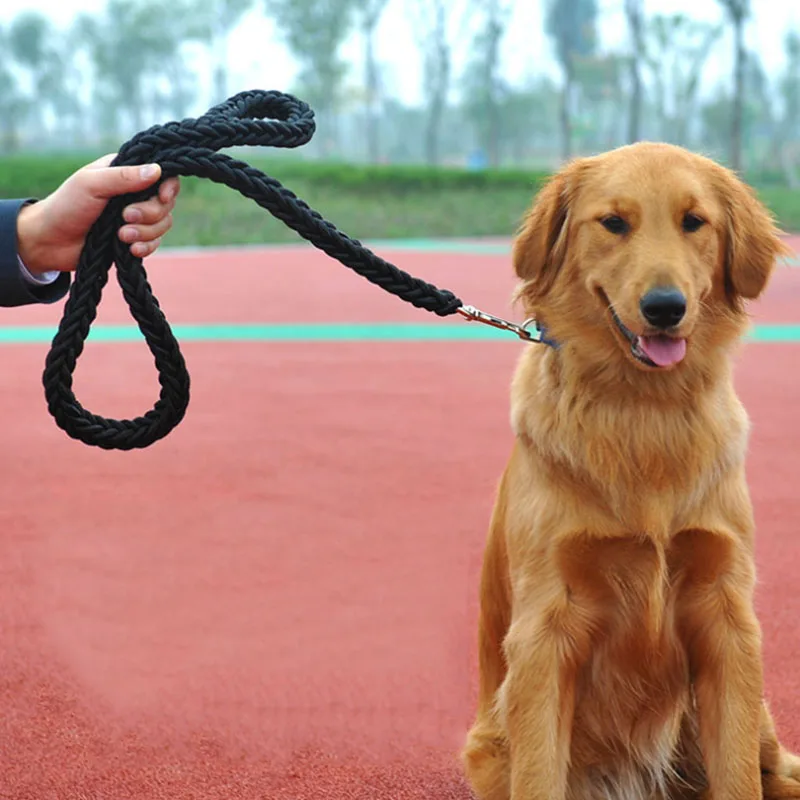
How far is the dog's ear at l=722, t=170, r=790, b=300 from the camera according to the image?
277 cm

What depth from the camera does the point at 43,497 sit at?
6.01m

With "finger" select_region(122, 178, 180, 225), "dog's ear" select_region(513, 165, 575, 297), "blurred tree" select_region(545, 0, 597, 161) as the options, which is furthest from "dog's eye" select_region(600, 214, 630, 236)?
"blurred tree" select_region(545, 0, 597, 161)

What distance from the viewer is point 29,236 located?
2.61 metres

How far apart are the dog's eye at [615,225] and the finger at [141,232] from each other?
0.99 metres

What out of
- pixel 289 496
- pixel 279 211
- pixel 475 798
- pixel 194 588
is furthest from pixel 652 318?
pixel 289 496

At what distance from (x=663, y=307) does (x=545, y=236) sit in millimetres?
426

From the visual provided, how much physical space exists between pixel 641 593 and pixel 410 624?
5.82 ft

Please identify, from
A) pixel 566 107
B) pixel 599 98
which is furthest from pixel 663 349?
pixel 599 98

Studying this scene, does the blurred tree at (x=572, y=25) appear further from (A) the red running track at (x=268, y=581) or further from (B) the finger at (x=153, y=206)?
(B) the finger at (x=153, y=206)

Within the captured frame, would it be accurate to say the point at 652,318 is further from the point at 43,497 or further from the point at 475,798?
the point at 43,497

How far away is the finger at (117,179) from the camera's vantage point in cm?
A: 238

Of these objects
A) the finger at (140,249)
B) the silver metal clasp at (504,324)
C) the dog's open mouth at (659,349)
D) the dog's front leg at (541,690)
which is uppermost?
the finger at (140,249)

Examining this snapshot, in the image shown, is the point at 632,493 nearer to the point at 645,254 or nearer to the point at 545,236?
the point at 645,254

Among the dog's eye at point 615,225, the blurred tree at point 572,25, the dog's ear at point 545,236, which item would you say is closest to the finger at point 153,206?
the dog's ear at point 545,236
